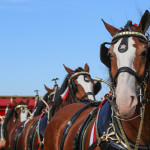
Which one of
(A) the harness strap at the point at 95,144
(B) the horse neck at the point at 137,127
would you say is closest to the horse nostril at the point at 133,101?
(B) the horse neck at the point at 137,127

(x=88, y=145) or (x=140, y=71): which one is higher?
(x=140, y=71)

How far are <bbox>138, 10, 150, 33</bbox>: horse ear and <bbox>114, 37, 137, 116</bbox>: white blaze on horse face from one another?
0.37m

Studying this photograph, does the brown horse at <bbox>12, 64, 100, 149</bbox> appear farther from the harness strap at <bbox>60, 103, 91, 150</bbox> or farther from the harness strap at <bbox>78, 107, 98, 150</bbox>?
the harness strap at <bbox>78, 107, 98, 150</bbox>

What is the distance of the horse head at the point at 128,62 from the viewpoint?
3275 millimetres

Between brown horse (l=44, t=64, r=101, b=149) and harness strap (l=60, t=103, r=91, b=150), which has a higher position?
brown horse (l=44, t=64, r=101, b=149)


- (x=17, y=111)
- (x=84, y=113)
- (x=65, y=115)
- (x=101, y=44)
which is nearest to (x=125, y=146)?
(x=101, y=44)

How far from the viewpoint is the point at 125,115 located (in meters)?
3.30

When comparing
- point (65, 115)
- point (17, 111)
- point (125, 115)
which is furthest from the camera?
point (17, 111)

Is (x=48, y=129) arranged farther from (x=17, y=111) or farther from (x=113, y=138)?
(x=17, y=111)

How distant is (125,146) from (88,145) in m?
0.78

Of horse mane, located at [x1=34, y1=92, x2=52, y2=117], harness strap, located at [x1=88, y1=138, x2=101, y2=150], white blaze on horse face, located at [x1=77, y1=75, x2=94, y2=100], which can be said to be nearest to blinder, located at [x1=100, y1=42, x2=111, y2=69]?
harness strap, located at [x1=88, y1=138, x2=101, y2=150]

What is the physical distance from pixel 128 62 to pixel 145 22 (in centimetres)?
60

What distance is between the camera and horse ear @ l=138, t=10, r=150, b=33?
3.79 meters

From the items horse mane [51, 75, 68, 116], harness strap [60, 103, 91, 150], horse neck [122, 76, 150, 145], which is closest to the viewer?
horse neck [122, 76, 150, 145]
